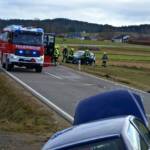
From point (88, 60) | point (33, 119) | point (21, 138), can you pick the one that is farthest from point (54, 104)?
point (88, 60)

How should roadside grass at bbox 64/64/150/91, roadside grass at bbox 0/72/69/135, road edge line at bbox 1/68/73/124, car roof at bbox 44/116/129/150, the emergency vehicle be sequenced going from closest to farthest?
car roof at bbox 44/116/129/150, roadside grass at bbox 0/72/69/135, road edge line at bbox 1/68/73/124, roadside grass at bbox 64/64/150/91, the emergency vehicle

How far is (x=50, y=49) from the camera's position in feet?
180

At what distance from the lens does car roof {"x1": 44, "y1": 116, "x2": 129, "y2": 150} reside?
5.41 meters

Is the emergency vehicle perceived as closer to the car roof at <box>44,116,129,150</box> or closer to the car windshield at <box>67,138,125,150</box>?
the car roof at <box>44,116,129,150</box>

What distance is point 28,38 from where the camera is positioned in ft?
138

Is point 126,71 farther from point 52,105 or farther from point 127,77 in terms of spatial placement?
point 52,105

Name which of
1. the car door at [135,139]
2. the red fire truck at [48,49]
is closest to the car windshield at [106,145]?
the car door at [135,139]

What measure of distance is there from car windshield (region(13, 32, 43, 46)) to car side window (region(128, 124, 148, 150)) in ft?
118

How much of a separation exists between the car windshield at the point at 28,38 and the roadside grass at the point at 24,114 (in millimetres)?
13095

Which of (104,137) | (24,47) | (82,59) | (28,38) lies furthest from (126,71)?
(104,137)

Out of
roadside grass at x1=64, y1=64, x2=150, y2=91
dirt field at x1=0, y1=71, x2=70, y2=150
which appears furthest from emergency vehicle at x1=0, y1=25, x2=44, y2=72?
dirt field at x1=0, y1=71, x2=70, y2=150

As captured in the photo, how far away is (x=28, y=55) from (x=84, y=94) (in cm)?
1705

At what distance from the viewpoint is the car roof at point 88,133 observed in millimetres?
5410

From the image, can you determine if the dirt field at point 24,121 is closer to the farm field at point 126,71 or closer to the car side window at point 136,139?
the car side window at point 136,139
